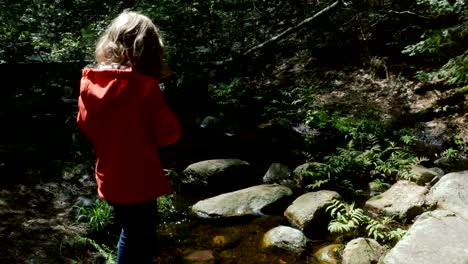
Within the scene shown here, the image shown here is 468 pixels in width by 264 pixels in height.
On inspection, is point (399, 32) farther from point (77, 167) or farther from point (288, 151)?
point (77, 167)

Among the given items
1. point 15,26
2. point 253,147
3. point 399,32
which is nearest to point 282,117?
point 253,147

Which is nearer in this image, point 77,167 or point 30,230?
point 30,230

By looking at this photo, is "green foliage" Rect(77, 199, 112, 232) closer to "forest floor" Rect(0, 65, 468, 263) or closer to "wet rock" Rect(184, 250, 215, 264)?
"forest floor" Rect(0, 65, 468, 263)

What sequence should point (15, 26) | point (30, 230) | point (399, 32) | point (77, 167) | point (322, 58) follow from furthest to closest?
point (322, 58) < point (399, 32) < point (15, 26) < point (77, 167) < point (30, 230)

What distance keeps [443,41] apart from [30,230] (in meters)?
6.90

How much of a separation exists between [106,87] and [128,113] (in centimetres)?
21

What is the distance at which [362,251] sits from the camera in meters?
4.64

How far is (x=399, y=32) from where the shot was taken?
37.1 feet

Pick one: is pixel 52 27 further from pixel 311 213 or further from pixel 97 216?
pixel 311 213

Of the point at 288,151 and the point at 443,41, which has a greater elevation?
the point at 443,41

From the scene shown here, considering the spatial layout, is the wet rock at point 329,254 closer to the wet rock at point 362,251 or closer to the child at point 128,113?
the wet rock at point 362,251

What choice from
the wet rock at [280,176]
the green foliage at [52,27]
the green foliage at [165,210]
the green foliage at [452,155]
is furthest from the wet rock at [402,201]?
the green foliage at [52,27]

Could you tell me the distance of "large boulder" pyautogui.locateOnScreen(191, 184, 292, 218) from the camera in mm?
5934

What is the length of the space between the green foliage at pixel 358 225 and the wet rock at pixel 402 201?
0.23 meters
